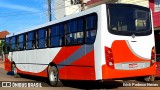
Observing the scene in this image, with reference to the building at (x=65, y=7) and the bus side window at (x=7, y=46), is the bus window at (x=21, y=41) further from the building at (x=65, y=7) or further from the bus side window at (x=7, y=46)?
the building at (x=65, y=7)

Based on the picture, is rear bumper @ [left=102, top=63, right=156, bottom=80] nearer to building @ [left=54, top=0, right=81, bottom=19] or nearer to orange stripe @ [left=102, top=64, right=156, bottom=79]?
orange stripe @ [left=102, top=64, right=156, bottom=79]

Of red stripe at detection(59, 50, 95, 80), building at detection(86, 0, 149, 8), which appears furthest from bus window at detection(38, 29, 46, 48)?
building at detection(86, 0, 149, 8)

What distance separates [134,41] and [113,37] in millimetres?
918

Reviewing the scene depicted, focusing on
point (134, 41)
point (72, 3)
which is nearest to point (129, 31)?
point (134, 41)

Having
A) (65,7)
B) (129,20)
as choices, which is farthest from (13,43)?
(65,7)

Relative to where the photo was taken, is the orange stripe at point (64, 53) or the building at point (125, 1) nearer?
the orange stripe at point (64, 53)

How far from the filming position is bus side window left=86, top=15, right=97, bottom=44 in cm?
1301

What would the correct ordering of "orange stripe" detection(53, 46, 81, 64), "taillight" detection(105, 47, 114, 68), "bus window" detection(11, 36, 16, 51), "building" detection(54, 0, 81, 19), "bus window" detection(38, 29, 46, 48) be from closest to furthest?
"taillight" detection(105, 47, 114, 68) < "orange stripe" detection(53, 46, 81, 64) < "bus window" detection(38, 29, 46, 48) < "bus window" detection(11, 36, 16, 51) < "building" detection(54, 0, 81, 19)

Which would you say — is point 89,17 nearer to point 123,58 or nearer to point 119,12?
point 119,12

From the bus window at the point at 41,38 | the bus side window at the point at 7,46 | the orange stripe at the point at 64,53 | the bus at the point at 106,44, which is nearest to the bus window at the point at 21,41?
the bus side window at the point at 7,46

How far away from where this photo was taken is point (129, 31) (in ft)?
43.4

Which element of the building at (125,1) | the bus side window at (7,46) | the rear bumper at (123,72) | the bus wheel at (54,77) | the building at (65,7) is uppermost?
the building at (65,7)

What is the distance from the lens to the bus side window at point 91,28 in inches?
512

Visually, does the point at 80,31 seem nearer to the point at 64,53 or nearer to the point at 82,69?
the point at 82,69
